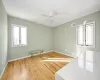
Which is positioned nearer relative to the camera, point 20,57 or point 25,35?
point 20,57

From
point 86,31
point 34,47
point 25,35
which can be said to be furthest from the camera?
point 34,47

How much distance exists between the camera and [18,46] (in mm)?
3898

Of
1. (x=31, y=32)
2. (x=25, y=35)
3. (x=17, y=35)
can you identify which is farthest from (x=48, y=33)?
(x=17, y=35)

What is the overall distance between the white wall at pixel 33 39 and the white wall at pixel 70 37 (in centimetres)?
71

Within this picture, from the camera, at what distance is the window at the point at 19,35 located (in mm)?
3823

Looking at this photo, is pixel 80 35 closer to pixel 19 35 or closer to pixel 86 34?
pixel 86 34

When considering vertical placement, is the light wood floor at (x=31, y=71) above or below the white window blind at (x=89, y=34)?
below

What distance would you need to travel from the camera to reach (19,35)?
4035 millimetres

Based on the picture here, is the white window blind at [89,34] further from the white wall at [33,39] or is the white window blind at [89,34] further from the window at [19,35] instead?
the window at [19,35]

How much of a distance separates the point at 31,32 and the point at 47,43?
1778mm

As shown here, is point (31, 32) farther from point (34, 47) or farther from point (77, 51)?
point (77, 51)

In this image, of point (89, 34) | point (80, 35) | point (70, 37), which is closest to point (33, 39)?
point (70, 37)

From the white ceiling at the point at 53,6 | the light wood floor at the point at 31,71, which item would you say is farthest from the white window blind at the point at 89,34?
the light wood floor at the point at 31,71

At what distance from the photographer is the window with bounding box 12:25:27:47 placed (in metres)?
3.82
